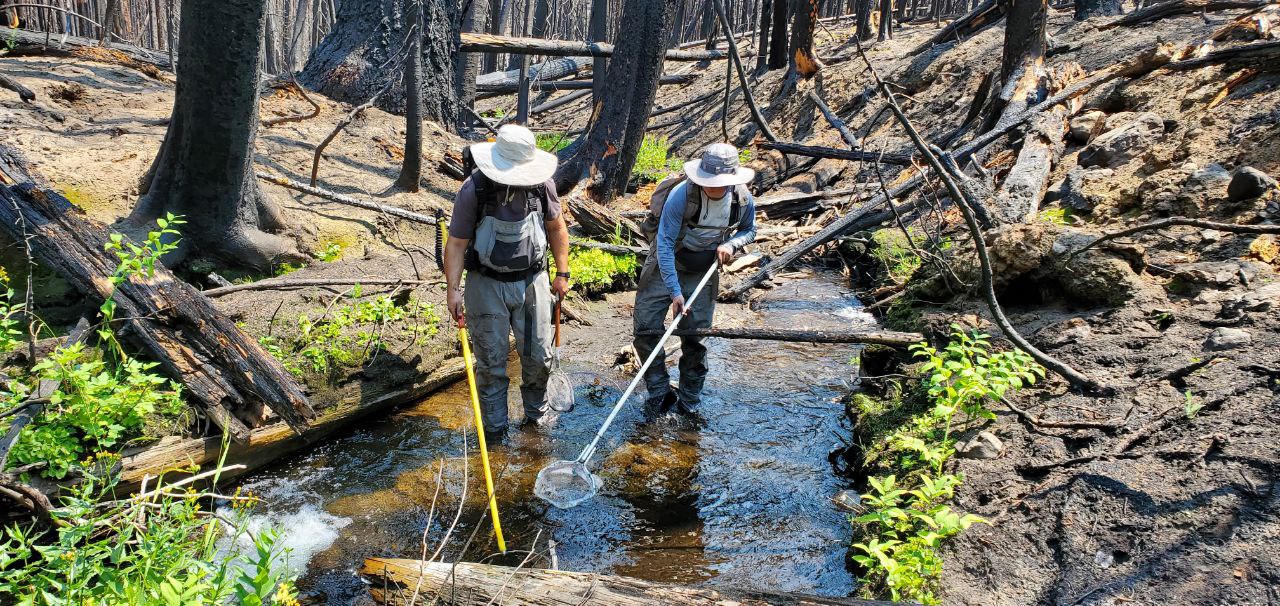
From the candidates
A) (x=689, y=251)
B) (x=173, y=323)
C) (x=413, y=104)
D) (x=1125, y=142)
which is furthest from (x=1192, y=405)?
(x=413, y=104)

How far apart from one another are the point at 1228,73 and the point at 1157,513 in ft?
22.8

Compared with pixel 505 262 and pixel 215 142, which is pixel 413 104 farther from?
pixel 505 262

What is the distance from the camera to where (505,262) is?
525 cm

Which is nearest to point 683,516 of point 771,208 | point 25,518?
point 25,518

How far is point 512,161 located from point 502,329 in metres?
1.19

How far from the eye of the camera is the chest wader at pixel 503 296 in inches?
204

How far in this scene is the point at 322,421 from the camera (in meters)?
5.51

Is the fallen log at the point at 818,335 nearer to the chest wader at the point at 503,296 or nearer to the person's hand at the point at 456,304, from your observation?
the chest wader at the point at 503,296

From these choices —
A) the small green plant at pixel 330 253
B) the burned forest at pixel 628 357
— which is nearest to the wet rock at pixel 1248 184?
the burned forest at pixel 628 357

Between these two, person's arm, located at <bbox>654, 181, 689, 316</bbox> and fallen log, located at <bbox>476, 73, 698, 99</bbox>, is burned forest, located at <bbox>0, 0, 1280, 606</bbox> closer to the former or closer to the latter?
person's arm, located at <bbox>654, 181, 689, 316</bbox>

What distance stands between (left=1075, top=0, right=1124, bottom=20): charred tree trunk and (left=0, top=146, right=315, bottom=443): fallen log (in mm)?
14493

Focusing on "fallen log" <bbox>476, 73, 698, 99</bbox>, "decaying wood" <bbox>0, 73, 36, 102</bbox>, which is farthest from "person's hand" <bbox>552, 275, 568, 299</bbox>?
"fallen log" <bbox>476, 73, 698, 99</bbox>

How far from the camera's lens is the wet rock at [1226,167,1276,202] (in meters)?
6.00

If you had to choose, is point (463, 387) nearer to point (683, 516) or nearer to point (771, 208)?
point (683, 516)
